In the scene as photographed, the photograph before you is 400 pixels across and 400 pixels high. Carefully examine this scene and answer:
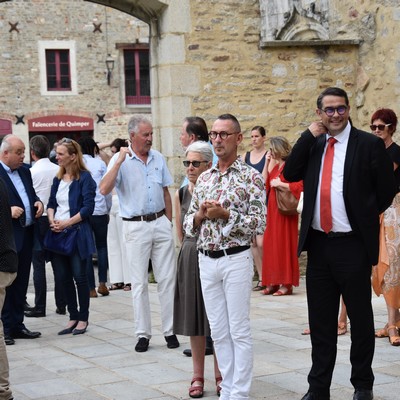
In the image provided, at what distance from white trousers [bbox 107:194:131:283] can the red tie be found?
5747 mm

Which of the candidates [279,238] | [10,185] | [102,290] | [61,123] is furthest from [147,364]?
[61,123]

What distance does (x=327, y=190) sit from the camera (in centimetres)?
518

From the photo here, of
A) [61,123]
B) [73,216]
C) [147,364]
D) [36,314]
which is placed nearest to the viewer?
[147,364]

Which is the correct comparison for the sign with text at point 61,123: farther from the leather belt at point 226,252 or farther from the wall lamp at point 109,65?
the leather belt at point 226,252

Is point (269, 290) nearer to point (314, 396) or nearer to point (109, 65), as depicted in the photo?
point (314, 396)

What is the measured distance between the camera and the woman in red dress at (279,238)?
9.66 metres

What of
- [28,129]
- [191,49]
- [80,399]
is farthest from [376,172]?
[28,129]

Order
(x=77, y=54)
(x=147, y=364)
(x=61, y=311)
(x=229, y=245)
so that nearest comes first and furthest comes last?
1. (x=229, y=245)
2. (x=147, y=364)
3. (x=61, y=311)
4. (x=77, y=54)

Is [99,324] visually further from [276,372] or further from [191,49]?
[191,49]

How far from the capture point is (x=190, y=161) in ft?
18.8

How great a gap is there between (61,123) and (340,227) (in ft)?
84.1

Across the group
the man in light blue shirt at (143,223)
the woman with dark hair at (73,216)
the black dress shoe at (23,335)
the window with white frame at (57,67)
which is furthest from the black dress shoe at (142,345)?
the window with white frame at (57,67)

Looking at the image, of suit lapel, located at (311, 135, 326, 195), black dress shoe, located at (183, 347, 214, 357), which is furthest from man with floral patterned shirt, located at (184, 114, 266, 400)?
black dress shoe, located at (183, 347, 214, 357)

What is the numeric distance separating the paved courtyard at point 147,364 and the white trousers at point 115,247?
1924 millimetres
